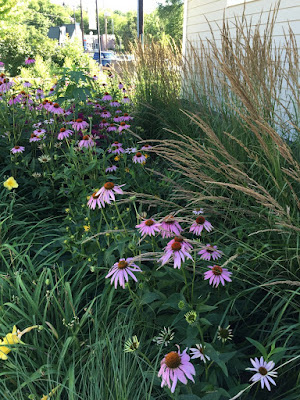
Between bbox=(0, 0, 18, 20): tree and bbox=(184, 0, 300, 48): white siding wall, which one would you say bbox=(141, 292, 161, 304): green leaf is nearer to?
bbox=(184, 0, 300, 48): white siding wall

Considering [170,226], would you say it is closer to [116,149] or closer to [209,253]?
[209,253]

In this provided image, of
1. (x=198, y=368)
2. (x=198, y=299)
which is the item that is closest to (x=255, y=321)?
(x=198, y=299)

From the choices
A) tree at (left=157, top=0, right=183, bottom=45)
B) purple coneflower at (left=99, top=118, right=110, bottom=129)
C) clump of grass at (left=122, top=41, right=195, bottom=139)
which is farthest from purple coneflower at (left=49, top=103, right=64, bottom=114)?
tree at (left=157, top=0, right=183, bottom=45)

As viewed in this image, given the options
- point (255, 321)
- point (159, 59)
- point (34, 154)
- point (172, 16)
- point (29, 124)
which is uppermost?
point (172, 16)

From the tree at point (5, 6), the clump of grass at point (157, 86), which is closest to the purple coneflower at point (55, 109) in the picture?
the clump of grass at point (157, 86)

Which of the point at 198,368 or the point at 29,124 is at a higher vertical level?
the point at 29,124

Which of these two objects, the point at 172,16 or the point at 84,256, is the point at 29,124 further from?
the point at 172,16

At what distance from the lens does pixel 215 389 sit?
3.72ft

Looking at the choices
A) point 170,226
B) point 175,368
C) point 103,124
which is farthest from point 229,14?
point 175,368

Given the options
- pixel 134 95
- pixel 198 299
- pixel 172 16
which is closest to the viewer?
pixel 198 299

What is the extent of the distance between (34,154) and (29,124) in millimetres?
387

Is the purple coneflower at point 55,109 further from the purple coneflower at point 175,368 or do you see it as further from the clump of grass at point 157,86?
the purple coneflower at point 175,368

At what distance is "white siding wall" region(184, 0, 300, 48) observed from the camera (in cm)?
368

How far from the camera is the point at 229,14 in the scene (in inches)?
200
